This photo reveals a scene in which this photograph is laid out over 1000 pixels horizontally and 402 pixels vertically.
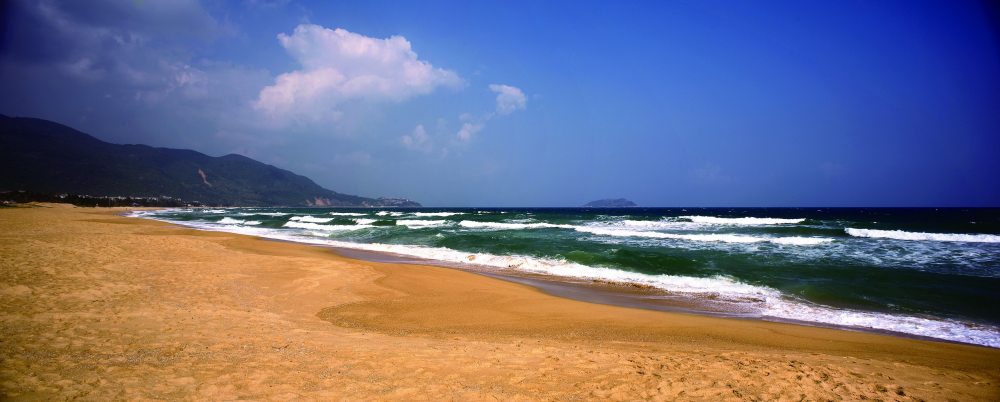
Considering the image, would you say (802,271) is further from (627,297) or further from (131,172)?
(131,172)

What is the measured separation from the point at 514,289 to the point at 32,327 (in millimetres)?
8297

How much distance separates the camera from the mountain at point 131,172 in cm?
8600

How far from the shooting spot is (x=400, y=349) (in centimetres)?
→ 536

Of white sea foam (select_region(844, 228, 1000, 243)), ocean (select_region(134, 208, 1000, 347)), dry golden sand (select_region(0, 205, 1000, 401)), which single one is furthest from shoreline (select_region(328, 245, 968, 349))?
white sea foam (select_region(844, 228, 1000, 243))

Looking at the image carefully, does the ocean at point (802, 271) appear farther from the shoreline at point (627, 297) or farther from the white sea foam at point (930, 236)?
the shoreline at point (627, 297)

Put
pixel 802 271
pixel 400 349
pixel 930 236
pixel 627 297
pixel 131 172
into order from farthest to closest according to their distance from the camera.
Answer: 1. pixel 131 172
2. pixel 930 236
3. pixel 802 271
4. pixel 627 297
5. pixel 400 349

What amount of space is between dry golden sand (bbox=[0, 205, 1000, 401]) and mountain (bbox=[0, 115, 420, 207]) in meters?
101

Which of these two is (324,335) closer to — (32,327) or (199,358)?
(199,358)

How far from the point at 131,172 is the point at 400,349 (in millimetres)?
137025

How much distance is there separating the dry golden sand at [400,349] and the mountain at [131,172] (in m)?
101

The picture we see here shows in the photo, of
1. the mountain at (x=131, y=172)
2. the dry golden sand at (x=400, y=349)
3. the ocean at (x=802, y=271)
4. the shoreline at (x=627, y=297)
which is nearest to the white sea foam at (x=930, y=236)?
the ocean at (x=802, y=271)

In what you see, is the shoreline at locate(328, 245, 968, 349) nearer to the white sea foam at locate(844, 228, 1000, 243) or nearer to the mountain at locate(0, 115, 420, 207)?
the white sea foam at locate(844, 228, 1000, 243)

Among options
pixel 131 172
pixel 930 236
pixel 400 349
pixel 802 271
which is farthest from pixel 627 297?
pixel 131 172

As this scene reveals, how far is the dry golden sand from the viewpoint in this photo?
4.02 m
